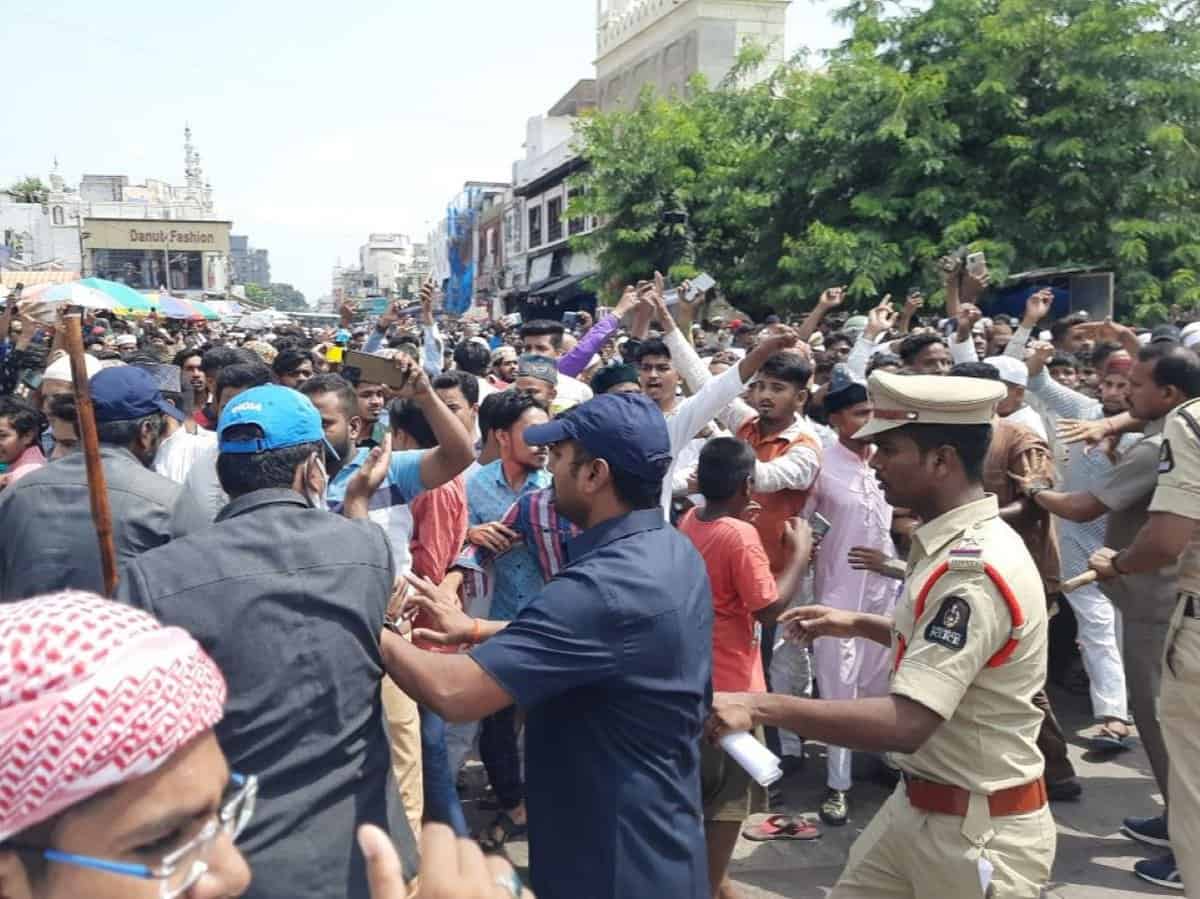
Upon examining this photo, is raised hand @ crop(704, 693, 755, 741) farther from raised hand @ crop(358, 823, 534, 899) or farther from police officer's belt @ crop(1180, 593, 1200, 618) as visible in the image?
police officer's belt @ crop(1180, 593, 1200, 618)

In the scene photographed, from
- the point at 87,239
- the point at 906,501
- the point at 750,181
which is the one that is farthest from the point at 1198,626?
the point at 87,239

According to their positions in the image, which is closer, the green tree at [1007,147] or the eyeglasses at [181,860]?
the eyeglasses at [181,860]

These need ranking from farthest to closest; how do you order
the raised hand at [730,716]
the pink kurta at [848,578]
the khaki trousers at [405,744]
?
1. the pink kurta at [848,578]
2. the khaki trousers at [405,744]
3. the raised hand at [730,716]

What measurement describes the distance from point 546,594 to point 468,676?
0.23 m

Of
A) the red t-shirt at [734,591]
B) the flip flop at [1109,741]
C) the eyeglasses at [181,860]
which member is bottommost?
the flip flop at [1109,741]

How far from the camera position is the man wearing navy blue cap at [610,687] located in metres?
2.19

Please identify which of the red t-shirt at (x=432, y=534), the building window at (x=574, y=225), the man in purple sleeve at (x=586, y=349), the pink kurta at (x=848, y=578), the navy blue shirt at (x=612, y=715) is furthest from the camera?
the building window at (x=574, y=225)

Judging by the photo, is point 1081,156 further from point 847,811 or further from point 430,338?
point 847,811

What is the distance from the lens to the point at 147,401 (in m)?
3.16

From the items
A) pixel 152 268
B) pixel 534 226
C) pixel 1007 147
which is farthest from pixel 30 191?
pixel 1007 147

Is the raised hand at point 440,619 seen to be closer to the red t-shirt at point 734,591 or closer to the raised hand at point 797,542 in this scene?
the red t-shirt at point 734,591

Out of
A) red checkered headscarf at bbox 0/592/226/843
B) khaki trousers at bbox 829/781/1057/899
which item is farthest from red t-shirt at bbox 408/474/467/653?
red checkered headscarf at bbox 0/592/226/843

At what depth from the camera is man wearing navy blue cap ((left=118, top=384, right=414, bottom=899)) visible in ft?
6.81

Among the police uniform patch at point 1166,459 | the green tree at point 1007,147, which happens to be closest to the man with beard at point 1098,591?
the police uniform patch at point 1166,459
